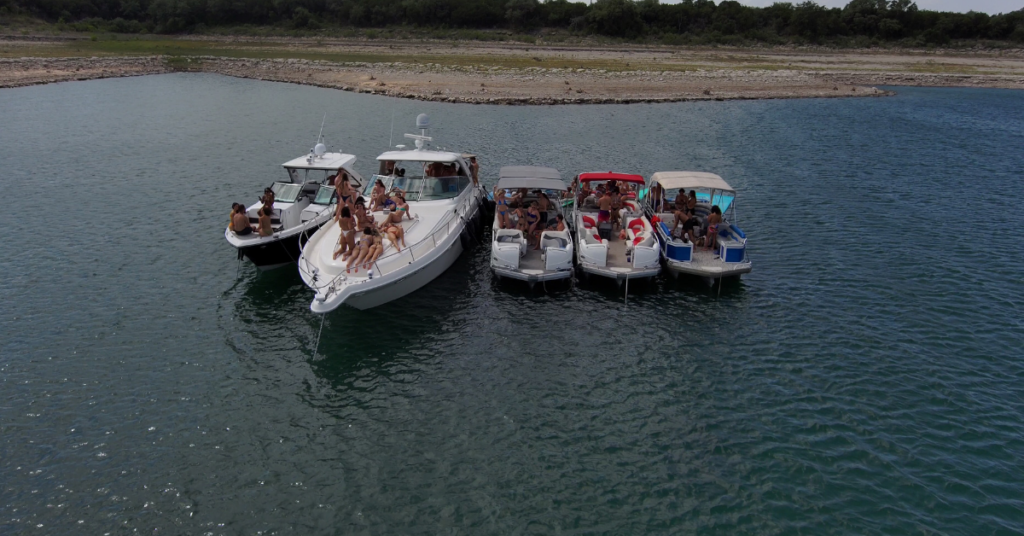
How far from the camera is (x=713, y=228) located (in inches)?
892

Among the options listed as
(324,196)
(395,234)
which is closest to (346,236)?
(395,234)

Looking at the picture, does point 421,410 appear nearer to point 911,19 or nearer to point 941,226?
point 941,226

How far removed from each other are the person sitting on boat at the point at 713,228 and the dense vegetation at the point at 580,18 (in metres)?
101

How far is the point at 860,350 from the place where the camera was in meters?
17.9

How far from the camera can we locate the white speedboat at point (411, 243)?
18.6m

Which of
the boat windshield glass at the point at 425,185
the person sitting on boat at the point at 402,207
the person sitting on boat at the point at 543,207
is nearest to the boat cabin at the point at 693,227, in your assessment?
the person sitting on boat at the point at 543,207

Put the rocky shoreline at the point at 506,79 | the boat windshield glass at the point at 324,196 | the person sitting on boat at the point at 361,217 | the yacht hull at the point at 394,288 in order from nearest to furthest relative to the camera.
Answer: the yacht hull at the point at 394,288 < the person sitting on boat at the point at 361,217 < the boat windshield glass at the point at 324,196 < the rocky shoreline at the point at 506,79

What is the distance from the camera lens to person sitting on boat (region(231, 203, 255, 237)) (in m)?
21.5

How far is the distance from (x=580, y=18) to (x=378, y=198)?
4300 inches

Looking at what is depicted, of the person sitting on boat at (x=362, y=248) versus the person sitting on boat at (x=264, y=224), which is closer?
the person sitting on boat at (x=362, y=248)

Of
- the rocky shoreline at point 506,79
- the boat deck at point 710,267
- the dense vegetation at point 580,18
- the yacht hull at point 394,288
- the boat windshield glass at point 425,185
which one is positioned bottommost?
the yacht hull at point 394,288

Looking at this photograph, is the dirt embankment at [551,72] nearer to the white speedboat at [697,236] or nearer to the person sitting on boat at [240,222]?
the white speedboat at [697,236]

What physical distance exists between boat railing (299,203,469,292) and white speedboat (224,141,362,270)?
110 inches

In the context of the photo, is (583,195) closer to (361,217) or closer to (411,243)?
(411,243)
